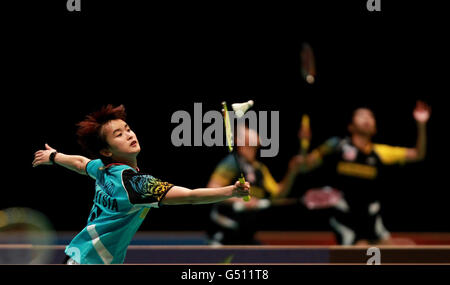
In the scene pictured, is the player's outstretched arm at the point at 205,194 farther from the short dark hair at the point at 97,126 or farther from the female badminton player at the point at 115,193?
the short dark hair at the point at 97,126

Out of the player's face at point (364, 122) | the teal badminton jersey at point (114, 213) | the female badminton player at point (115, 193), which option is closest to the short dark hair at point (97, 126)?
the female badminton player at point (115, 193)

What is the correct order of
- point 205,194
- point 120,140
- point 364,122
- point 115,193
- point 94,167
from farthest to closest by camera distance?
point 364,122
point 94,167
point 120,140
point 115,193
point 205,194

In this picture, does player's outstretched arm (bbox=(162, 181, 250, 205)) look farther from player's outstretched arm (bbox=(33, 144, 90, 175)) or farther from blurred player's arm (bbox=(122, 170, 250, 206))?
player's outstretched arm (bbox=(33, 144, 90, 175))

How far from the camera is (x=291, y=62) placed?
6.87m

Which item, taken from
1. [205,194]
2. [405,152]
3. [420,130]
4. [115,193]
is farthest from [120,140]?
[405,152]

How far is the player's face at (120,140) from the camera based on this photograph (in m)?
3.28

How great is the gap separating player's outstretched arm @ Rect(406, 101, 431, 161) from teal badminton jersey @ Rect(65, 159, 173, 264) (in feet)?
9.11

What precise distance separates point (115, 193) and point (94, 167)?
Result: 1.12ft

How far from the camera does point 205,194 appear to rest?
2.97 meters

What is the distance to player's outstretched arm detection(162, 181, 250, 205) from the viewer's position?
2.88 metres

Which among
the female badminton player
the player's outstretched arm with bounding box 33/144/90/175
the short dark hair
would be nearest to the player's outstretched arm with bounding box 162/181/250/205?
the female badminton player

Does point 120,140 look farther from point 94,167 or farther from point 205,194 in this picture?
point 205,194

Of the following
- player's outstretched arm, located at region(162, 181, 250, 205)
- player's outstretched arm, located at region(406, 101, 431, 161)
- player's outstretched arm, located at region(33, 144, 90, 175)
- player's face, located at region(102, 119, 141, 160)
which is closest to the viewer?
player's outstretched arm, located at region(162, 181, 250, 205)

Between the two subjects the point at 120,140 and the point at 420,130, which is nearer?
the point at 120,140
